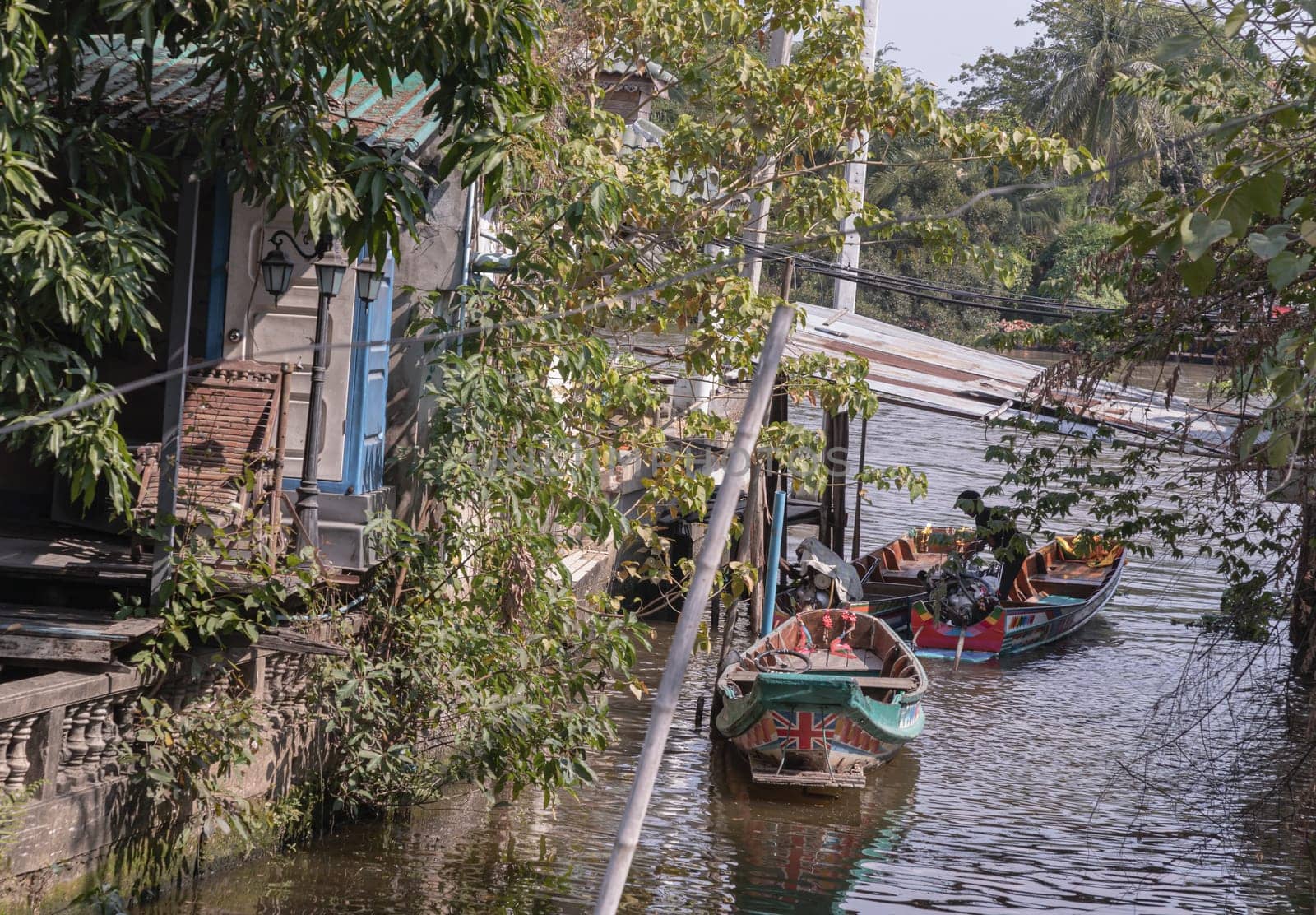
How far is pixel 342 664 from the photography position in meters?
8.84

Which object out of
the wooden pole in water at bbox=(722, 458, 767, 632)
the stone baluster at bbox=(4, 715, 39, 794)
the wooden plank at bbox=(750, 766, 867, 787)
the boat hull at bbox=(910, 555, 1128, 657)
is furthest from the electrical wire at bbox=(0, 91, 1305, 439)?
the boat hull at bbox=(910, 555, 1128, 657)

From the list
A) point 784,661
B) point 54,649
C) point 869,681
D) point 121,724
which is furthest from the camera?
point 784,661

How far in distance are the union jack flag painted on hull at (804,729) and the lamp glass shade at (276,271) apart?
6.58 meters

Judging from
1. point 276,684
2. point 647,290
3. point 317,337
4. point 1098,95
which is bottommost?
point 276,684

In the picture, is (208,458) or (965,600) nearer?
(208,458)

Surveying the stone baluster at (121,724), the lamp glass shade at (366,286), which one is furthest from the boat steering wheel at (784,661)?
the stone baluster at (121,724)

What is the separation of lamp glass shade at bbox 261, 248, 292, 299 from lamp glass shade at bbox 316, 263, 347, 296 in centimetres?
31

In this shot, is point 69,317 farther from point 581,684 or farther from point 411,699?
point 581,684

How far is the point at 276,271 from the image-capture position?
8.66 metres

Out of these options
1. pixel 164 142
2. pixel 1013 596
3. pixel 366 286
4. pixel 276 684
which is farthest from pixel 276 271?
pixel 1013 596

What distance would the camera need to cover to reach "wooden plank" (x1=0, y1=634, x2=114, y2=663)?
7.02m

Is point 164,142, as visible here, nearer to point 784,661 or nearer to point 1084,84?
point 784,661

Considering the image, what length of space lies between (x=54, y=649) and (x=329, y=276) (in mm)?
2860

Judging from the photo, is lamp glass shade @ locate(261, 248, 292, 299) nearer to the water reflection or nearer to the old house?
the old house
